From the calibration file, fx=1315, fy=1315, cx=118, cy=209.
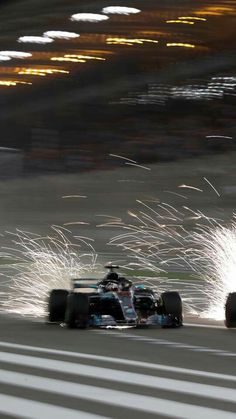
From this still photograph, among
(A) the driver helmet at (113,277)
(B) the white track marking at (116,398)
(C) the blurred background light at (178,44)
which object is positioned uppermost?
(C) the blurred background light at (178,44)

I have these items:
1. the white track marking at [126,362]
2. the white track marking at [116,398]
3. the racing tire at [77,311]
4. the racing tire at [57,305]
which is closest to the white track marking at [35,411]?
the white track marking at [116,398]

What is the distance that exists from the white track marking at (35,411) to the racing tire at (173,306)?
→ 6.89 meters

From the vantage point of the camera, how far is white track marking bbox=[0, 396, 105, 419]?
22.4 ft

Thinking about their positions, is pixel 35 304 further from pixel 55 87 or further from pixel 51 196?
pixel 55 87

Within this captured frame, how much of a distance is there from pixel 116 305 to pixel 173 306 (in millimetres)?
670

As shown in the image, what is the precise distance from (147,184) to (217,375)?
2955 cm

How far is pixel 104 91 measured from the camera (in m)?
48.1

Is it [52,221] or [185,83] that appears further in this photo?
[185,83]

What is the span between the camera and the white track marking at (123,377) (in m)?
8.02

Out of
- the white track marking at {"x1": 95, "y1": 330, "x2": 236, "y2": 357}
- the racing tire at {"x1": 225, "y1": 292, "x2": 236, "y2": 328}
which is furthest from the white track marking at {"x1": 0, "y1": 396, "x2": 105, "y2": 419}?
the racing tire at {"x1": 225, "y1": 292, "x2": 236, "y2": 328}

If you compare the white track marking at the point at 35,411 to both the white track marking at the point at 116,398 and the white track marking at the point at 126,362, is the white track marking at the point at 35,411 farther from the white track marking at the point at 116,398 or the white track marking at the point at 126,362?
the white track marking at the point at 126,362

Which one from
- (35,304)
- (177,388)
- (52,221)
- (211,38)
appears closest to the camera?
→ (177,388)

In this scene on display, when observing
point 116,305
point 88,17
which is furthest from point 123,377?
point 88,17

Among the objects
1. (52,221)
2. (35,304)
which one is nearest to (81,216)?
(52,221)
